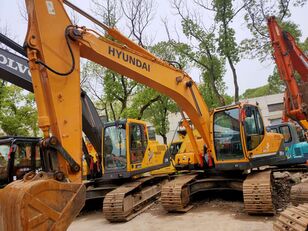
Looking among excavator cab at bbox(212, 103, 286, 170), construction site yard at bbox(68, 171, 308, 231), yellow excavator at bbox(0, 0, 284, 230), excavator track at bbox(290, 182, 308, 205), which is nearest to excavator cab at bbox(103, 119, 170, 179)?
yellow excavator at bbox(0, 0, 284, 230)

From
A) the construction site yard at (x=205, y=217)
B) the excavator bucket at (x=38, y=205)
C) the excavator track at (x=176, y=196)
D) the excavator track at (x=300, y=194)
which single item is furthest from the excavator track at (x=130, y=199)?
the excavator bucket at (x=38, y=205)

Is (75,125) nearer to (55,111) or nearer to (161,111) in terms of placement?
(55,111)

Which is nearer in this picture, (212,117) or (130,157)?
(212,117)

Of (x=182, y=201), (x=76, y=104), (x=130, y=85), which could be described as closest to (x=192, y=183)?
(x=182, y=201)

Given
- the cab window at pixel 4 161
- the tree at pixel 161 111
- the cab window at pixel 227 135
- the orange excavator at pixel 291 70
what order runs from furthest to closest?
the tree at pixel 161 111 → the cab window at pixel 4 161 → the cab window at pixel 227 135 → the orange excavator at pixel 291 70

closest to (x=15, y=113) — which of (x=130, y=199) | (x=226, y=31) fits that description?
(x=226, y=31)

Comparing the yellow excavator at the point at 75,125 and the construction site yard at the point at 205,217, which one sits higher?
the yellow excavator at the point at 75,125

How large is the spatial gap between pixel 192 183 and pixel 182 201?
2.53ft

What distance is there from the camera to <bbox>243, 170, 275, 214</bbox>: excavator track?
659 centimetres

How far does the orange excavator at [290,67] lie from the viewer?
7.29m

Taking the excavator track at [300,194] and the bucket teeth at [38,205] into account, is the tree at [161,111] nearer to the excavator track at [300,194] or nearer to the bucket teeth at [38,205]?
the excavator track at [300,194]

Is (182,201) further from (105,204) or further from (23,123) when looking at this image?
(23,123)

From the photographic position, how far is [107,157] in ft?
28.7

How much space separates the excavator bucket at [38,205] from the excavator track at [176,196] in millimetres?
3992
